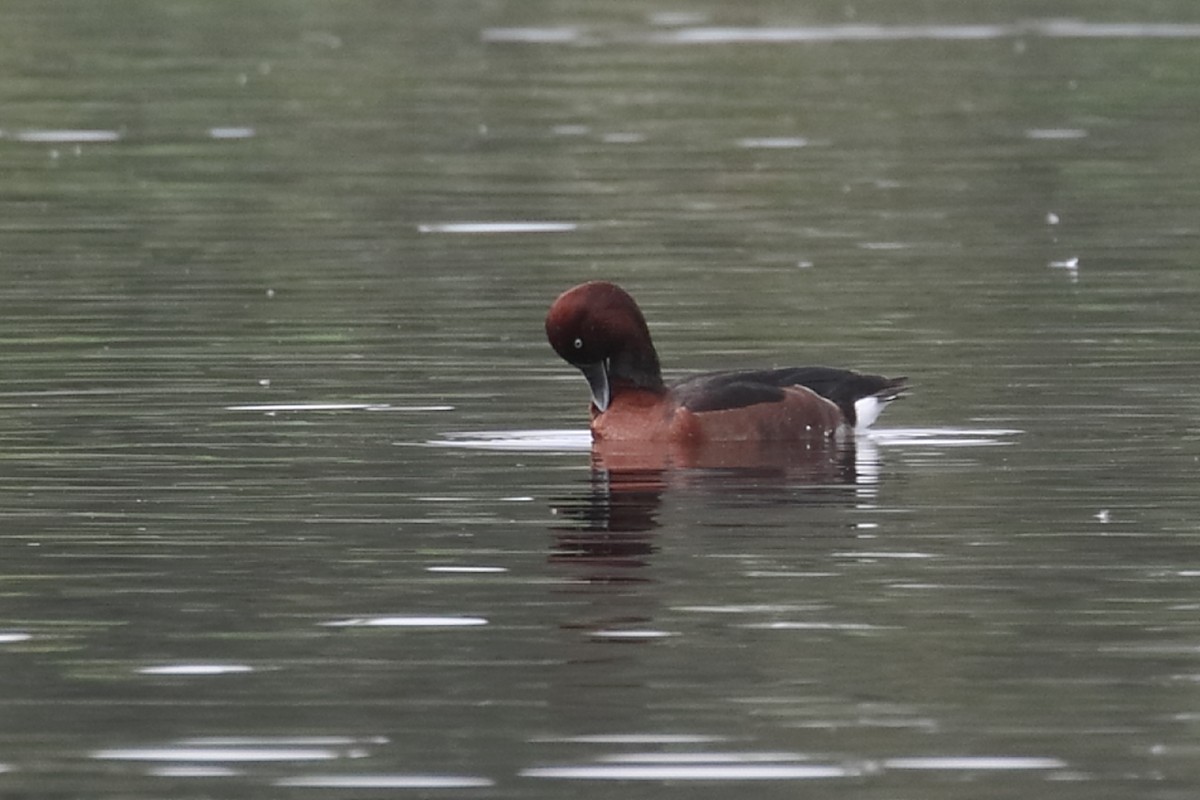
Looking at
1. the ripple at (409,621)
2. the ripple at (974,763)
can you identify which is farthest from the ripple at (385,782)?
the ripple at (409,621)

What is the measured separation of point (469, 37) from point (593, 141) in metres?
10.4

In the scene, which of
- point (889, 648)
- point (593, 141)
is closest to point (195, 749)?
point (889, 648)

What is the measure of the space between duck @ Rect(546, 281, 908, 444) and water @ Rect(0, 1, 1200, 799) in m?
0.19

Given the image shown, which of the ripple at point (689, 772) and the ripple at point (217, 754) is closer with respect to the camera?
the ripple at point (689, 772)

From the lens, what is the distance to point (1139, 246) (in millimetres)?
19172

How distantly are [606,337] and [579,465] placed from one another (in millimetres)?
770

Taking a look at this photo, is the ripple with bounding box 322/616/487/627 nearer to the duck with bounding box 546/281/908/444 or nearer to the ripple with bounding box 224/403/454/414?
the duck with bounding box 546/281/908/444

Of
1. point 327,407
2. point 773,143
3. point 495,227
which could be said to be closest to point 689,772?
point 327,407

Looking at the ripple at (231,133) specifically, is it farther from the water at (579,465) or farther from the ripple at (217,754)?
the ripple at (217,754)

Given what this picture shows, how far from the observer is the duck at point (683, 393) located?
1309 centimetres

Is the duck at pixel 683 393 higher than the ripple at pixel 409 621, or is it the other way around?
the duck at pixel 683 393

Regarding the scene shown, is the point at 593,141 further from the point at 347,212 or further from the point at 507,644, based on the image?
the point at 507,644

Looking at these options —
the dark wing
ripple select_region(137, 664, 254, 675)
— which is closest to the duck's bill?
the dark wing

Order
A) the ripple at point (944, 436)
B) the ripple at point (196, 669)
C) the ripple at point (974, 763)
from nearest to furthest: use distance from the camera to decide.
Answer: the ripple at point (974, 763) → the ripple at point (196, 669) → the ripple at point (944, 436)
